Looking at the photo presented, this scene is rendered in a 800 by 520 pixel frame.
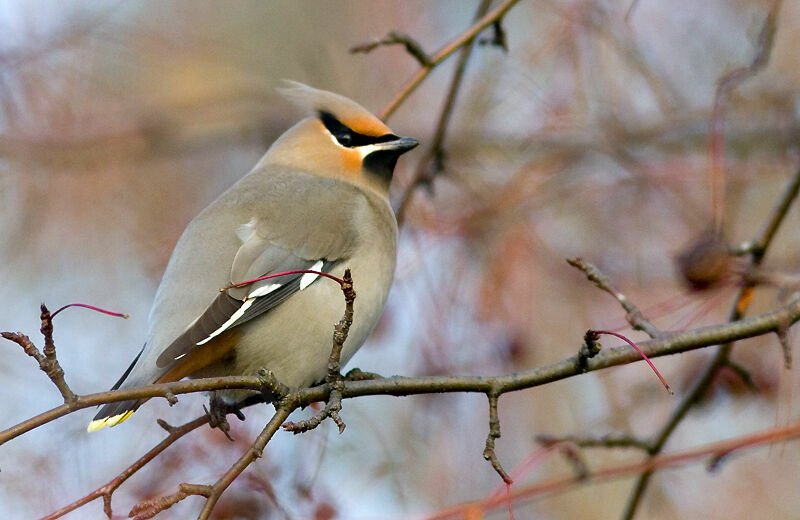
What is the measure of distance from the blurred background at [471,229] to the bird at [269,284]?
1.38 feet

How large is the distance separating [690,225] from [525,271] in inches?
31.5

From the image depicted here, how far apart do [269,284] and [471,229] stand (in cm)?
148

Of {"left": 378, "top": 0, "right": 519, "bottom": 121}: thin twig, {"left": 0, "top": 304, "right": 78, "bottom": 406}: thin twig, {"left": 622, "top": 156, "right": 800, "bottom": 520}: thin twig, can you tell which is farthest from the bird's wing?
{"left": 622, "top": 156, "right": 800, "bottom": 520}: thin twig

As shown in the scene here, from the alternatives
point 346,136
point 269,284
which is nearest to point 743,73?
point 346,136

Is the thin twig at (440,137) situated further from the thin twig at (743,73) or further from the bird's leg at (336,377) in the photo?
the bird's leg at (336,377)

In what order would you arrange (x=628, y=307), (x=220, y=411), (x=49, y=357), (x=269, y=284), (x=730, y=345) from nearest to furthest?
(x=49, y=357) → (x=628, y=307) → (x=730, y=345) → (x=269, y=284) → (x=220, y=411)

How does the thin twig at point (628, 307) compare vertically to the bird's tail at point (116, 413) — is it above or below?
below

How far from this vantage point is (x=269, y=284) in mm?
3506

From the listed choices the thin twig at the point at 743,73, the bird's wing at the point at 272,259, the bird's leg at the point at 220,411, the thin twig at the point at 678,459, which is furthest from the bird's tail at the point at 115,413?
the thin twig at the point at 743,73

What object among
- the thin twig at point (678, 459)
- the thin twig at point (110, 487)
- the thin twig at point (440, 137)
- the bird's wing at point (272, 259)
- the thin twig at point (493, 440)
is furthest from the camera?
the thin twig at point (440, 137)

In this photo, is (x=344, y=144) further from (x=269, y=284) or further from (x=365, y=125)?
(x=269, y=284)

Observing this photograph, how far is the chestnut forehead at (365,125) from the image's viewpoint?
4.25 meters

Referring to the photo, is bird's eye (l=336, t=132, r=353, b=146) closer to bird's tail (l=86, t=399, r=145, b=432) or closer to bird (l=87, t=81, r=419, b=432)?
bird (l=87, t=81, r=419, b=432)

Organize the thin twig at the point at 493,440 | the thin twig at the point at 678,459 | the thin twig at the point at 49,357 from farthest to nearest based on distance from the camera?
the thin twig at the point at 678,459, the thin twig at the point at 493,440, the thin twig at the point at 49,357
